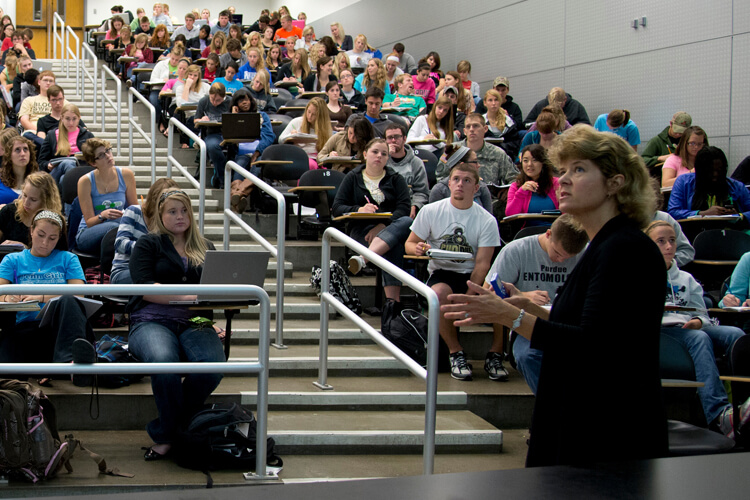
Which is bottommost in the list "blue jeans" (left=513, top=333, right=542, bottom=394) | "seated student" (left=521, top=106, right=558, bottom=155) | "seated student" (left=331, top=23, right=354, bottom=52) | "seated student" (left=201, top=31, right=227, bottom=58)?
"blue jeans" (left=513, top=333, right=542, bottom=394)

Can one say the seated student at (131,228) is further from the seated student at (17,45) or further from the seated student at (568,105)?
the seated student at (17,45)

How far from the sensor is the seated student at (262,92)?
1014 centimetres

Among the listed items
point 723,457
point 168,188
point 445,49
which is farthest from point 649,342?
point 445,49

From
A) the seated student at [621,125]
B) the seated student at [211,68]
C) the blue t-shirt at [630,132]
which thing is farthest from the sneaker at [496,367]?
the seated student at [211,68]

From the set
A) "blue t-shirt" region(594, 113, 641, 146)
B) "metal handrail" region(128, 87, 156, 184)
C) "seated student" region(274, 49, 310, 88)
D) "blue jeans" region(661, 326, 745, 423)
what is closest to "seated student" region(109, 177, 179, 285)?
"metal handrail" region(128, 87, 156, 184)

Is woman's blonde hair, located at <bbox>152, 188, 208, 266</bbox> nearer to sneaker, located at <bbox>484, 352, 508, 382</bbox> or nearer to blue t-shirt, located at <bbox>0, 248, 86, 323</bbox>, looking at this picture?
blue t-shirt, located at <bbox>0, 248, 86, 323</bbox>

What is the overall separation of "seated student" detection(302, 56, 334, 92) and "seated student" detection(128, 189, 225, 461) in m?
7.15

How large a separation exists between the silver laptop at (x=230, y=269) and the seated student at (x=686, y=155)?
443cm

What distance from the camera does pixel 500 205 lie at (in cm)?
711

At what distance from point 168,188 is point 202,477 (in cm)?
174

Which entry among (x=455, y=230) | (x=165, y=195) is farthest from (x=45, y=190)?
(x=455, y=230)

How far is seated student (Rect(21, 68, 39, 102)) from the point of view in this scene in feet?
34.5

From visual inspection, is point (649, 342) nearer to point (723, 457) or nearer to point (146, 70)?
point (723, 457)

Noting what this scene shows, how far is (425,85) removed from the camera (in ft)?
39.9
